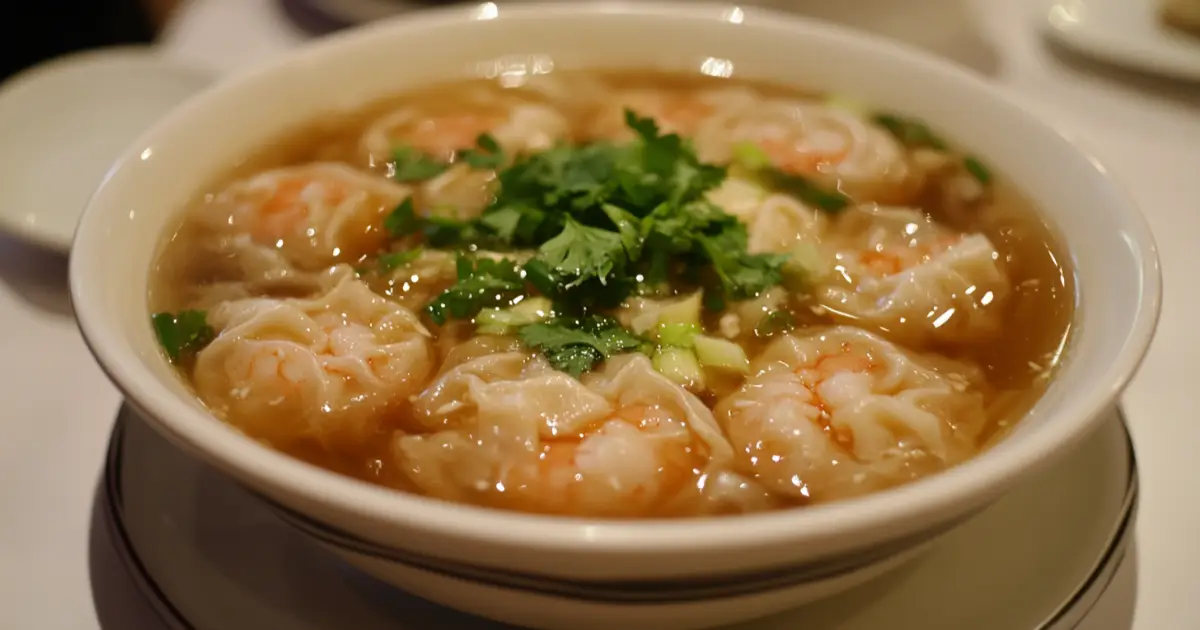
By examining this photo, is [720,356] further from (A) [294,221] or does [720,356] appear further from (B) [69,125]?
(B) [69,125]

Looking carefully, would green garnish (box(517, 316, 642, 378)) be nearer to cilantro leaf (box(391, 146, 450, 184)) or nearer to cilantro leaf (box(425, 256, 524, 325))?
cilantro leaf (box(425, 256, 524, 325))

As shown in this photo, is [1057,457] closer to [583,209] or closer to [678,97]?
[583,209]

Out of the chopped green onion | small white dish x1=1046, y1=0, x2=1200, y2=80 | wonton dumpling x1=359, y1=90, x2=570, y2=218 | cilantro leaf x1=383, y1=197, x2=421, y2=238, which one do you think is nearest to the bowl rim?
the chopped green onion

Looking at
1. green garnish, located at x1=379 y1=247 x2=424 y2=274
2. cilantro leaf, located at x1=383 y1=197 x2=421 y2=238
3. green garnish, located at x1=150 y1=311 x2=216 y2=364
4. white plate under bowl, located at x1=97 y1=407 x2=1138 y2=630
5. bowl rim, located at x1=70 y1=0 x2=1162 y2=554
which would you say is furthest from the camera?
cilantro leaf, located at x1=383 y1=197 x2=421 y2=238

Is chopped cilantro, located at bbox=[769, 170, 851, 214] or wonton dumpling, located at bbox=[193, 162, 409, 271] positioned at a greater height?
chopped cilantro, located at bbox=[769, 170, 851, 214]

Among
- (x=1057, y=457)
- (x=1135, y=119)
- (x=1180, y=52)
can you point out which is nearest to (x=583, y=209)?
(x=1057, y=457)

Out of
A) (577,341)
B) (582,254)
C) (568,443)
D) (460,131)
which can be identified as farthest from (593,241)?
(460,131)
